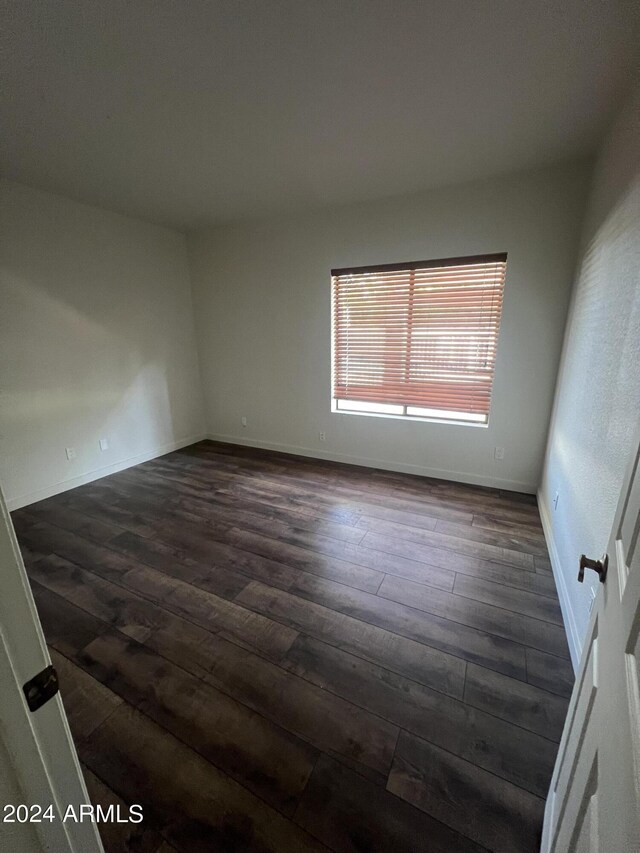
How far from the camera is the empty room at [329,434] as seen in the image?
3.28 feet

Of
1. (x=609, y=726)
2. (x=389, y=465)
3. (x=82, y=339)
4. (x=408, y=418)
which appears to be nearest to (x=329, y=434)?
(x=389, y=465)

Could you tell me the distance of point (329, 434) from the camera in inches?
151

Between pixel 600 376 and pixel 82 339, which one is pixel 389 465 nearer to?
pixel 600 376

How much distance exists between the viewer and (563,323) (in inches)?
103

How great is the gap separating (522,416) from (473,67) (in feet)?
7.79

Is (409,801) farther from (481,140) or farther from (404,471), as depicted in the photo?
(481,140)

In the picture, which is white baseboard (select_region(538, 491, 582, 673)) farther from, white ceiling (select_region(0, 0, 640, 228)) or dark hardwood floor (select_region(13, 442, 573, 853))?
white ceiling (select_region(0, 0, 640, 228))

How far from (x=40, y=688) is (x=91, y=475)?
3.48 meters

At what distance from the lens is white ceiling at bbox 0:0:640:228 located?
1276 mm

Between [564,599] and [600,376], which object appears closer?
[600,376]

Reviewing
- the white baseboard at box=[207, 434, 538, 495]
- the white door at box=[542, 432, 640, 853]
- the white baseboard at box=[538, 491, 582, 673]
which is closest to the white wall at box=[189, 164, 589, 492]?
the white baseboard at box=[207, 434, 538, 495]

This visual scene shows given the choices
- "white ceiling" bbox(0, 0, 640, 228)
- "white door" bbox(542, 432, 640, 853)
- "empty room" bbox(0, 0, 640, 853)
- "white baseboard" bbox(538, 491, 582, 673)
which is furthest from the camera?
"white baseboard" bbox(538, 491, 582, 673)

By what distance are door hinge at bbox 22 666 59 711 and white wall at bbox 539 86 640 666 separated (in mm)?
1567

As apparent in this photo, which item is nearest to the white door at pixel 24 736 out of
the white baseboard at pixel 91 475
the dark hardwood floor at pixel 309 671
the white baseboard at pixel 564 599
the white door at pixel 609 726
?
the dark hardwood floor at pixel 309 671
